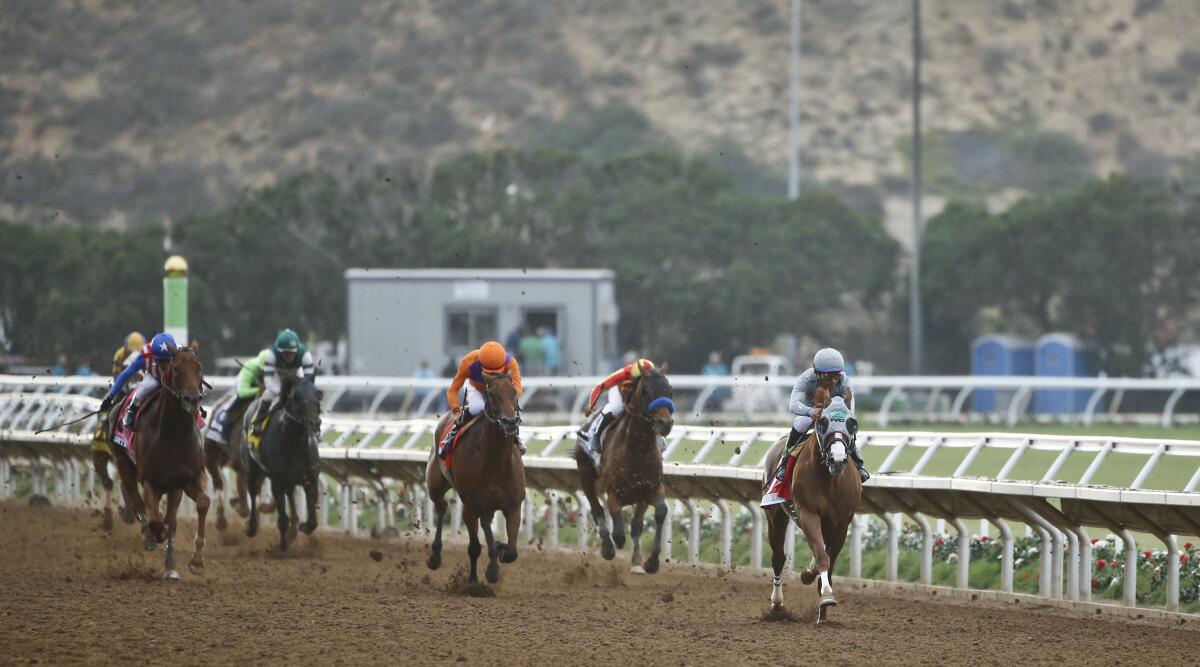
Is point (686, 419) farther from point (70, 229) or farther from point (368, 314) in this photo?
point (70, 229)

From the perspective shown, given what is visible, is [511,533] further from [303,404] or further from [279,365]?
[279,365]

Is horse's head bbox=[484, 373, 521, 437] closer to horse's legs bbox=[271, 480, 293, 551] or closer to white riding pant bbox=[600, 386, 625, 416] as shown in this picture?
white riding pant bbox=[600, 386, 625, 416]

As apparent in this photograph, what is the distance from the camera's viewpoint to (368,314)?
31.0 m

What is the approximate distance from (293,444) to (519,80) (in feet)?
218

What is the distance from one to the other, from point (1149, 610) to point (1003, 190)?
192 ft

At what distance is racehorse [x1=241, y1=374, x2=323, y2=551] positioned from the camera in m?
14.2

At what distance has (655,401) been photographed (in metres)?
12.9

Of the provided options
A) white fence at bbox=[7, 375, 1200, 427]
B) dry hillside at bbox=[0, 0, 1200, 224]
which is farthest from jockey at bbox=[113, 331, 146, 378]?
dry hillside at bbox=[0, 0, 1200, 224]

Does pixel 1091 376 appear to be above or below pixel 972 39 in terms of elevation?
below

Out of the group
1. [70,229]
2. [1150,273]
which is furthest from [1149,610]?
[70,229]

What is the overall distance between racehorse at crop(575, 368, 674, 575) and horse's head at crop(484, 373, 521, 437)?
4.59ft

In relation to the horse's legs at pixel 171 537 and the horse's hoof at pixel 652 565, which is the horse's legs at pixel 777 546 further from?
the horse's legs at pixel 171 537

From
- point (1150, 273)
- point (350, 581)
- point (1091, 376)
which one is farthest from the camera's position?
point (1150, 273)

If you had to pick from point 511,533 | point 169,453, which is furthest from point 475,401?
point 169,453
